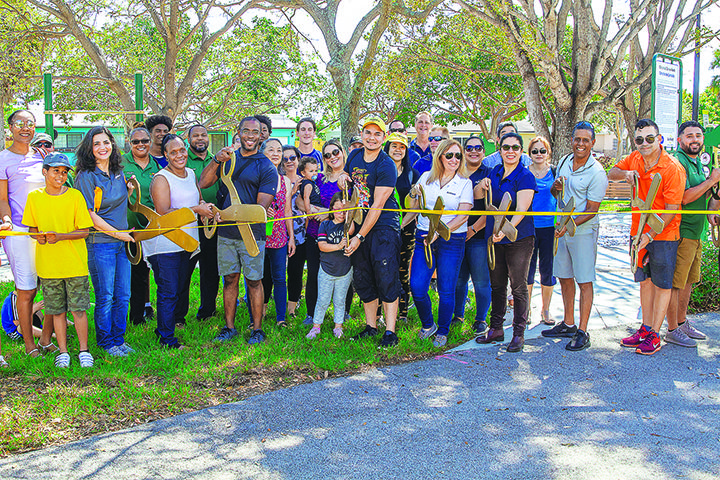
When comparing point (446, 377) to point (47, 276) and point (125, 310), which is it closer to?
point (125, 310)

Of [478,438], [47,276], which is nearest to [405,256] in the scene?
[478,438]

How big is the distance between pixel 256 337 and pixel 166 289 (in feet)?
2.92

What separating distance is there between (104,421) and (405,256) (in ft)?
10.5

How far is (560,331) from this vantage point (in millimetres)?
5641

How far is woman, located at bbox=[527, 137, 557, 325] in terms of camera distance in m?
5.78

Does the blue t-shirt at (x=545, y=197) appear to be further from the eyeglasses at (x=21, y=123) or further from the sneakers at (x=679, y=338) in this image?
the eyeglasses at (x=21, y=123)

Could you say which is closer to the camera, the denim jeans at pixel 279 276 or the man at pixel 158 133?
the denim jeans at pixel 279 276

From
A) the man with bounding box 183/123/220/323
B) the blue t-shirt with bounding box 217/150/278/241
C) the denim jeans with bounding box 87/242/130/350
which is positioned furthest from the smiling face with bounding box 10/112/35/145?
the blue t-shirt with bounding box 217/150/278/241

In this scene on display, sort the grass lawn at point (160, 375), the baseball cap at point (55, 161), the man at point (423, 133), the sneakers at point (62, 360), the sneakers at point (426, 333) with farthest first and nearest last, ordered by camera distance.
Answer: the man at point (423, 133) < the sneakers at point (426, 333) < the sneakers at point (62, 360) < the baseball cap at point (55, 161) < the grass lawn at point (160, 375)

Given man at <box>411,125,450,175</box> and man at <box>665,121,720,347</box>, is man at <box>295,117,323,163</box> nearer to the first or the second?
man at <box>411,125,450,175</box>

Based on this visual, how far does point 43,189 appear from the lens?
4660 mm

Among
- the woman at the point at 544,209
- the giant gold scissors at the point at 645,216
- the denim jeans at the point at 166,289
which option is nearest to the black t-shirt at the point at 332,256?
the denim jeans at the point at 166,289

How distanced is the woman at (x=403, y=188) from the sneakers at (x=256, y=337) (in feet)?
4.72

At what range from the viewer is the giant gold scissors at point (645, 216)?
501cm
